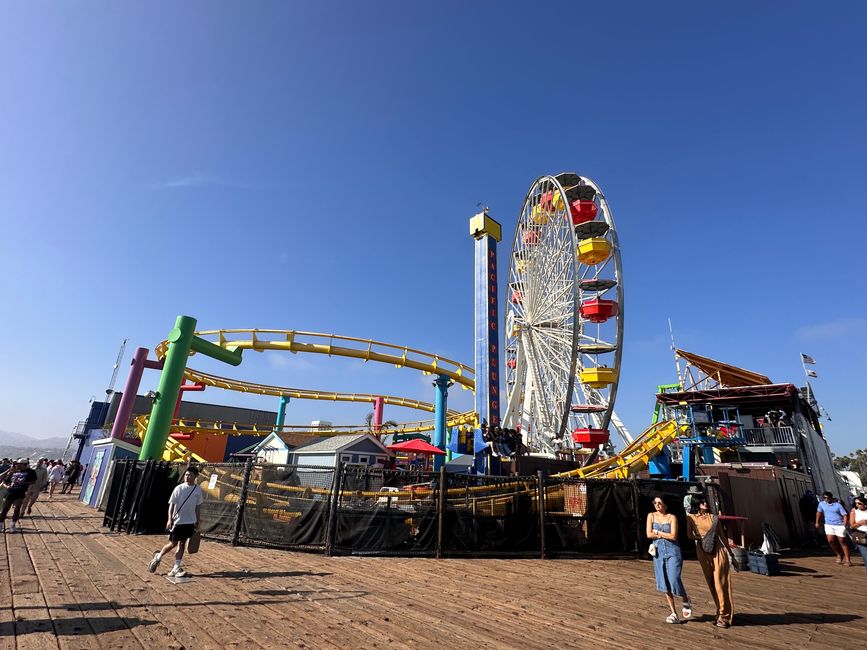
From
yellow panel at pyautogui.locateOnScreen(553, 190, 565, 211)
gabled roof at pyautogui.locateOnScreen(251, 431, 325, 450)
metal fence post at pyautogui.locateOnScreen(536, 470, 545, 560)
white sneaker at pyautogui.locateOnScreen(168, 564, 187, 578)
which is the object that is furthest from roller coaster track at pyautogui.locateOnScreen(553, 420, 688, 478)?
white sneaker at pyautogui.locateOnScreen(168, 564, 187, 578)

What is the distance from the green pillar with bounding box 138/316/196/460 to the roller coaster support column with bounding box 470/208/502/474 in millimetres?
15035

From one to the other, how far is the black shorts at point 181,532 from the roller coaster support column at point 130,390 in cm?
2201

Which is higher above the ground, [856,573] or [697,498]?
[697,498]

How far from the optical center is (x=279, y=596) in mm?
5961

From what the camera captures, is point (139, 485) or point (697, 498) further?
point (139, 485)

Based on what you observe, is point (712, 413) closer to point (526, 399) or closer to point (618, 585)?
point (526, 399)

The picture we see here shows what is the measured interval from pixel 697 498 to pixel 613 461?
46.6ft

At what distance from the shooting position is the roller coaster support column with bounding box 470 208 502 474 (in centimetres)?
2556

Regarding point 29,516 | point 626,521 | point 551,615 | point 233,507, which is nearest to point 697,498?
point 551,615

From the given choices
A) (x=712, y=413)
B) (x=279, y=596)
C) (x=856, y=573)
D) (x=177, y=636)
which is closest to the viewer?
(x=177, y=636)

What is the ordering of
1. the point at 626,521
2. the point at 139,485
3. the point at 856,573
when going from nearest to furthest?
the point at 856,573 → the point at 626,521 → the point at 139,485

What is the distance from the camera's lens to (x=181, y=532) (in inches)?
268

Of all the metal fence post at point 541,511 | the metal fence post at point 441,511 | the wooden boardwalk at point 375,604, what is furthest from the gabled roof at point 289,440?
the metal fence post at point 541,511

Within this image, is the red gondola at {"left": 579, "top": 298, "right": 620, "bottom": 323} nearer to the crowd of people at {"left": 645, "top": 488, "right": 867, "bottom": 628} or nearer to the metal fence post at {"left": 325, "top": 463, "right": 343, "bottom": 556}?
the metal fence post at {"left": 325, "top": 463, "right": 343, "bottom": 556}
